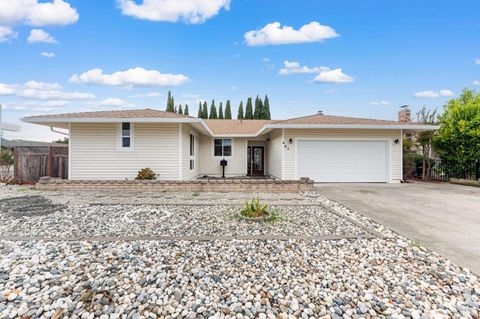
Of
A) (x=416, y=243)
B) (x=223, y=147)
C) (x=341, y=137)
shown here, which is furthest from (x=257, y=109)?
(x=416, y=243)

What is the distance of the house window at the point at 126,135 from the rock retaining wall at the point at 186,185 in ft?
5.63

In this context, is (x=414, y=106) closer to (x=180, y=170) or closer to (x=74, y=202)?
(x=180, y=170)

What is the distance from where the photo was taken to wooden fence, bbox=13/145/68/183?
976 cm

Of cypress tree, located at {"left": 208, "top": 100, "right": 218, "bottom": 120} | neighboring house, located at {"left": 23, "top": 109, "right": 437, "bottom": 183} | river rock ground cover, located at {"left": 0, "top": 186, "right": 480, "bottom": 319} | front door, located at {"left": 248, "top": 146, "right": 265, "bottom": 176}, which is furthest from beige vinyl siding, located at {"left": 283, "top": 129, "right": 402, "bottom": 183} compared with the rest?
cypress tree, located at {"left": 208, "top": 100, "right": 218, "bottom": 120}

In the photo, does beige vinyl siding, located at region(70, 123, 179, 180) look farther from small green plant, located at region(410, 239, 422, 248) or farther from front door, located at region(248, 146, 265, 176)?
small green plant, located at region(410, 239, 422, 248)

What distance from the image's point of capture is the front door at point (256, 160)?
1474 centimetres

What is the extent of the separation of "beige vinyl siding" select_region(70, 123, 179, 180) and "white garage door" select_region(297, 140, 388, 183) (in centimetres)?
547

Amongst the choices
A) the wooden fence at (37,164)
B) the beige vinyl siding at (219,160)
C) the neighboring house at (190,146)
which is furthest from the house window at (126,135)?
the beige vinyl siding at (219,160)

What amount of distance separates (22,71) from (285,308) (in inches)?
652

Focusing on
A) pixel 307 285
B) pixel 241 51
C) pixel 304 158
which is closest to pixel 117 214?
pixel 307 285

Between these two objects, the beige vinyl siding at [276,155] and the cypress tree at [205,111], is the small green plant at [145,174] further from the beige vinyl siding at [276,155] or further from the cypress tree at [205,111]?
the cypress tree at [205,111]

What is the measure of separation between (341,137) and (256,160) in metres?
5.81

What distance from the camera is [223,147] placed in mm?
14070

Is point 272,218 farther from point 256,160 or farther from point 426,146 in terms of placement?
point 426,146
